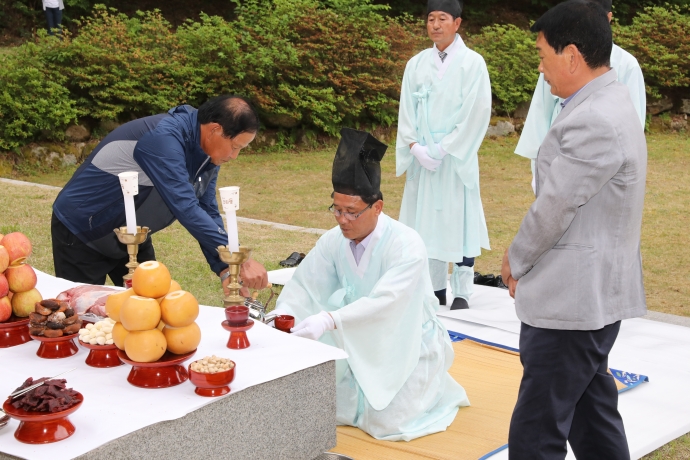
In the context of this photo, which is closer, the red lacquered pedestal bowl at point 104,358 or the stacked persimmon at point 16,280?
the red lacquered pedestal bowl at point 104,358

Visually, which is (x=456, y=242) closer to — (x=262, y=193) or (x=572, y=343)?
(x=572, y=343)

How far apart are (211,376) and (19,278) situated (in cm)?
95

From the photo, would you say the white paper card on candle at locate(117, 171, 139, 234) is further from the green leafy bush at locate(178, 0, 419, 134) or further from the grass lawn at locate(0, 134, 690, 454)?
the green leafy bush at locate(178, 0, 419, 134)

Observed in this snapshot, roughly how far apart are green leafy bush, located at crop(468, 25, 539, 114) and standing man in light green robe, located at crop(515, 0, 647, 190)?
933 centimetres

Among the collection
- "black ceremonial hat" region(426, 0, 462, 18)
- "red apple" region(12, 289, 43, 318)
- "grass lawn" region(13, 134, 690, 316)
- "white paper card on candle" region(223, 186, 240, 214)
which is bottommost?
"grass lawn" region(13, 134, 690, 316)

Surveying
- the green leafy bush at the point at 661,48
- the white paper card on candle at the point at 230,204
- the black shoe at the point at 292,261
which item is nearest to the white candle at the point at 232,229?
the white paper card on candle at the point at 230,204

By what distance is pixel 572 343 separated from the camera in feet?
9.04

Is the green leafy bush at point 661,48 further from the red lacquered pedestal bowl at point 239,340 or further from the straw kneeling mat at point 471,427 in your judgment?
the red lacquered pedestal bowl at point 239,340

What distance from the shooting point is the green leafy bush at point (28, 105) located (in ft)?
37.2

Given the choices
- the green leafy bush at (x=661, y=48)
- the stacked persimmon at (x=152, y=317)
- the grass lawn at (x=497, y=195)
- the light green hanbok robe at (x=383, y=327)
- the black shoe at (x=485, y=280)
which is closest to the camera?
the stacked persimmon at (x=152, y=317)

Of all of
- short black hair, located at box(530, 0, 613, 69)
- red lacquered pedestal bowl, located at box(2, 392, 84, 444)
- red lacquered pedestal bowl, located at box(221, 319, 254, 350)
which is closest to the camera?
red lacquered pedestal bowl, located at box(2, 392, 84, 444)

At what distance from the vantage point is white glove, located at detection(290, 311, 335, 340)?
10.7ft

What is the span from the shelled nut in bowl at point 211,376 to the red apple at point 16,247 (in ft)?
2.96

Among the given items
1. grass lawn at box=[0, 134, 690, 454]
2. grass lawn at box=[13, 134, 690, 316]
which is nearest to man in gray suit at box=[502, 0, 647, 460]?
grass lawn at box=[0, 134, 690, 454]
